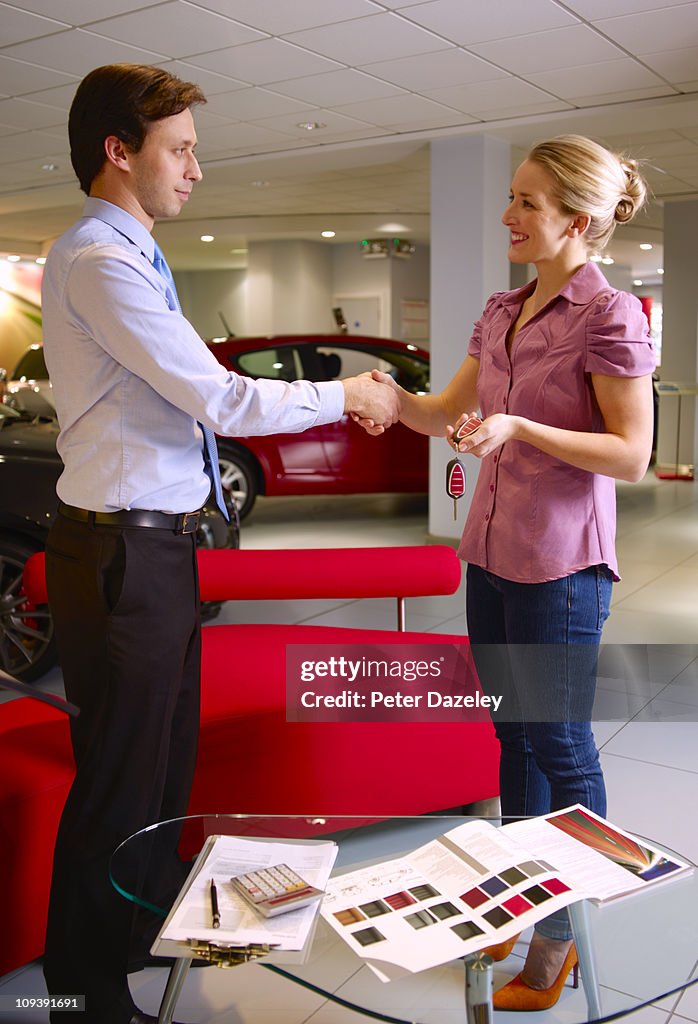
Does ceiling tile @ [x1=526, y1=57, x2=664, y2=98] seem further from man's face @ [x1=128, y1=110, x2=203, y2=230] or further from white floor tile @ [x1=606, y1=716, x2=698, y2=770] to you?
man's face @ [x1=128, y1=110, x2=203, y2=230]

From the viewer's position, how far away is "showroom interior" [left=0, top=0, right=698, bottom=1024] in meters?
3.15

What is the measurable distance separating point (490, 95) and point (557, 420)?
4541 millimetres

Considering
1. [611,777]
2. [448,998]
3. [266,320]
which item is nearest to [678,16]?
[611,777]

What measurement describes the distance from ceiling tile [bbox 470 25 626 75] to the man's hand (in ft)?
10.8

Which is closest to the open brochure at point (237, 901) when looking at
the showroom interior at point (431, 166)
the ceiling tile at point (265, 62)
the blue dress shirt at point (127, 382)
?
the showroom interior at point (431, 166)

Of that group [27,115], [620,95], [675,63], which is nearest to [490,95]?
[620,95]

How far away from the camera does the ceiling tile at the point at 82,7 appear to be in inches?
165

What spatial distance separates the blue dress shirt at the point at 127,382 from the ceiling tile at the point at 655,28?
355 cm

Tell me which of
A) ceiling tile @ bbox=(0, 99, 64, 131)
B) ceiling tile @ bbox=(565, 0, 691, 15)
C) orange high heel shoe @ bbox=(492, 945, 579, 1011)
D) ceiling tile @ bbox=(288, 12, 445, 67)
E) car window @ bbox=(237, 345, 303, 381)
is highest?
ceiling tile @ bbox=(0, 99, 64, 131)

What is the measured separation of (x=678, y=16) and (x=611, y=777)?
11.1 ft

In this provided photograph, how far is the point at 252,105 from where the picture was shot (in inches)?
234

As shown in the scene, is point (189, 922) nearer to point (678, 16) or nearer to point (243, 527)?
point (678, 16)

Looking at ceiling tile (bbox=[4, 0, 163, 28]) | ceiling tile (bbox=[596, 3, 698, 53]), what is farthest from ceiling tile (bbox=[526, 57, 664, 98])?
ceiling tile (bbox=[4, 0, 163, 28])

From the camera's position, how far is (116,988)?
5.46 feet
